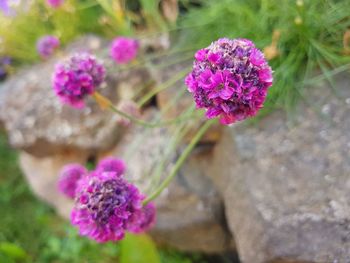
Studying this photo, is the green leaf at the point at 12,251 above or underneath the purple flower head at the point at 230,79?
underneath

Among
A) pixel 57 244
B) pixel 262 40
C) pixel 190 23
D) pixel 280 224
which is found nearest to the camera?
pixel 280 224

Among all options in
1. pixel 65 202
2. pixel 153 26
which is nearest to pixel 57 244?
pixel 65 202

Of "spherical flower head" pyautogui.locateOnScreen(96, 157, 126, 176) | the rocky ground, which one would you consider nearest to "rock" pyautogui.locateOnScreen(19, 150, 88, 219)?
the rocky ground

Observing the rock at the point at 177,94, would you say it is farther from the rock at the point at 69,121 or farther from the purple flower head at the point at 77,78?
the purple flower head at the point at 77,78

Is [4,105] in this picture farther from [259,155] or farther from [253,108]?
[253,108]

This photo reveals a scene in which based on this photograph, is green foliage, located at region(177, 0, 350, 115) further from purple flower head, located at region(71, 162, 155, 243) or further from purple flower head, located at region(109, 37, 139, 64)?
purple flower head, located at region(71, 162, 155, 243)

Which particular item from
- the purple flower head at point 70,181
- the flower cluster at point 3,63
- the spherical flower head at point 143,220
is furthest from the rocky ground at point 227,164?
the flower cluster at point 3,63
